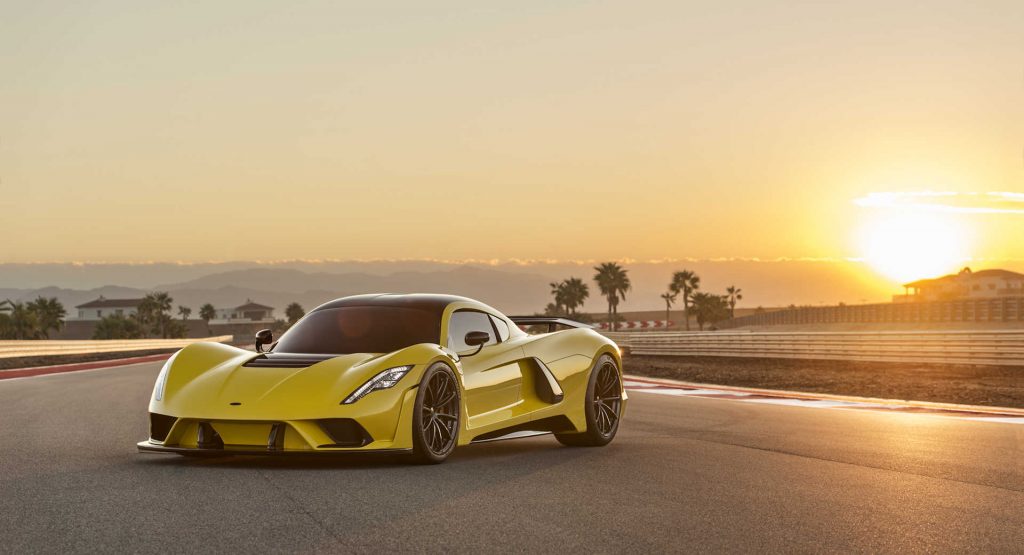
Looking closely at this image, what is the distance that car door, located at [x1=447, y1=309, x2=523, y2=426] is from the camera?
856cm

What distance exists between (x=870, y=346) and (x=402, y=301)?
1981 cm

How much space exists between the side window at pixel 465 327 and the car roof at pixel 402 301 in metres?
0.13

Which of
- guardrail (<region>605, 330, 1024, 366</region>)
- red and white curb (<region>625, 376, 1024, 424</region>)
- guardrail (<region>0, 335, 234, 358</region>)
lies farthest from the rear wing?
guardrail (<region>0, 335, 234, 358</region>)

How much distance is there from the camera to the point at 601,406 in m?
9.92

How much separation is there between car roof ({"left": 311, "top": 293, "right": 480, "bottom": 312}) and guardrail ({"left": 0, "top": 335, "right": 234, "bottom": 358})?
68.8 feet

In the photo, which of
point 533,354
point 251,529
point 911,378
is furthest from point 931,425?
point 911,378

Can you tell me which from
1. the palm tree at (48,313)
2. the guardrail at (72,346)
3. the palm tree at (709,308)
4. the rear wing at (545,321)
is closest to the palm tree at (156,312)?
the palm tree at (48,313)

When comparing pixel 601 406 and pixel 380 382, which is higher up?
pixel 380 382

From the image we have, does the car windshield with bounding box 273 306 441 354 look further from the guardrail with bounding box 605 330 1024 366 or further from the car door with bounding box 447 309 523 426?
the guardrail with bounding box 605 330 1024 366

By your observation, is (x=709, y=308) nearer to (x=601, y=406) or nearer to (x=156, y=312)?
(x=156, y=312)

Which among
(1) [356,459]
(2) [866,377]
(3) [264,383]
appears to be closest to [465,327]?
(1) [356,459]

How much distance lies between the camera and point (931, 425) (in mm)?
12234

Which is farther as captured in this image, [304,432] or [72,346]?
[72,346]

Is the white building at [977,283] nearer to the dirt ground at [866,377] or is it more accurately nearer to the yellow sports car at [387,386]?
the dirt ground at [866,377]
